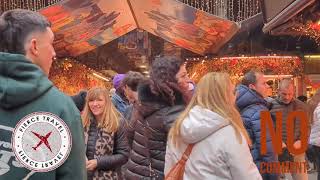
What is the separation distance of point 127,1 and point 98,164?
7.65 m

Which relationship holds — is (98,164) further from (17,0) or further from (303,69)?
(303,69)

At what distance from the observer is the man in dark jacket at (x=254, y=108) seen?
553 cm

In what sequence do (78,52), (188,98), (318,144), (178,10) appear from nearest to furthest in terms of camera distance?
(188,98) < (318,144) < (178,10) < (78,52)

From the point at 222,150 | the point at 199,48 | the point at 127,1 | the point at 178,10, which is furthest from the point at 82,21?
the point at 222,150

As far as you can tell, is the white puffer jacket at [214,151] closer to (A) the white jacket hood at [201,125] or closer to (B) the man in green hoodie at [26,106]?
(A) the white jacket hood at [201,125]

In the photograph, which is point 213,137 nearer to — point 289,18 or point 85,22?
point 289,18

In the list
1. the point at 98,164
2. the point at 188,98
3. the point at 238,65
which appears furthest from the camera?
the point at 238,65

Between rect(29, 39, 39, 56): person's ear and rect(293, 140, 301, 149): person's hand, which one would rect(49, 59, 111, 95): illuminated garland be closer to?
rect(293, 140, 301, 149): person's hand

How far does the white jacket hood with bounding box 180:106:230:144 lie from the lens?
3.26 m

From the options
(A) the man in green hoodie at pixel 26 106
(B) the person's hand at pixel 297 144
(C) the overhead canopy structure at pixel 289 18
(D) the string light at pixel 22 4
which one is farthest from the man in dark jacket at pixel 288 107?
(D) the string light at pixel 22 4

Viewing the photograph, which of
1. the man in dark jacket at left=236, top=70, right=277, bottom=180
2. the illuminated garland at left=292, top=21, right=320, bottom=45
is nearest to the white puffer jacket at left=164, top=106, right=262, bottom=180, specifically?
the man in dark jacket at left=236, top=70, right=277, bottom=180

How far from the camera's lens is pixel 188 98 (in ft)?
13.5

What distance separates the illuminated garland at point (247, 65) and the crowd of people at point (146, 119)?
715 centimetres

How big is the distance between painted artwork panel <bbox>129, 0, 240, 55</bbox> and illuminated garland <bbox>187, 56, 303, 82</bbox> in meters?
0.36
